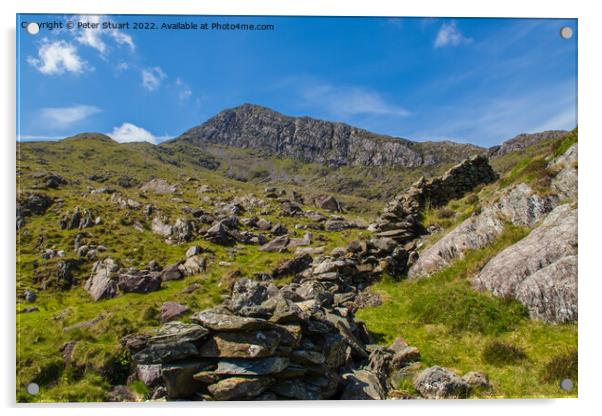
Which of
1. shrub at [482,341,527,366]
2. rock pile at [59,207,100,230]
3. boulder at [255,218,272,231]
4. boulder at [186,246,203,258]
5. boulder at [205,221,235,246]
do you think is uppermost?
rock pile at [59,207,100,230]

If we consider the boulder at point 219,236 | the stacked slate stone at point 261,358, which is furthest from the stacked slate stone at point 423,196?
the boulder at point 219,236

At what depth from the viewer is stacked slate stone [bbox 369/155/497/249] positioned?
79.9 feet

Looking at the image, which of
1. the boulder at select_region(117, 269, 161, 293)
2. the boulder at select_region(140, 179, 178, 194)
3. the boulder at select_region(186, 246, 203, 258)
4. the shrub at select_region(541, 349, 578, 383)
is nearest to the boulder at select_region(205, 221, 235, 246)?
the boulder at select_region(186, 246, 203, 258)

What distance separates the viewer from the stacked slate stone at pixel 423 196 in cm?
2436

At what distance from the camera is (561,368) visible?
9.88 m

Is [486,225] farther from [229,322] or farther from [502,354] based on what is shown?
[229,322]

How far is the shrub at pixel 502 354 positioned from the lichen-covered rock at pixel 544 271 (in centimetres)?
188

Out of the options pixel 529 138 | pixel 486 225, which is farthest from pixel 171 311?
pixel 529 138

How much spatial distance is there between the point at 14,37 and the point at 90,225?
98.7 ft

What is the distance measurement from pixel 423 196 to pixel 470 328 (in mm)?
19286

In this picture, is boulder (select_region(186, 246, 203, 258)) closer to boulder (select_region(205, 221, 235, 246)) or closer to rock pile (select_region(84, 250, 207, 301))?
rock pile (select_region(84, 250, 207, 301))

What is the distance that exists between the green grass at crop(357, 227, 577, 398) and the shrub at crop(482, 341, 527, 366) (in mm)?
112

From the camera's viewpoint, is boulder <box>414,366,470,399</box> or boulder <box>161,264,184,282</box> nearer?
boulder <box>414,366,470,399</box>

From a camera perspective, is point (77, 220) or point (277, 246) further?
point (77, 220)
